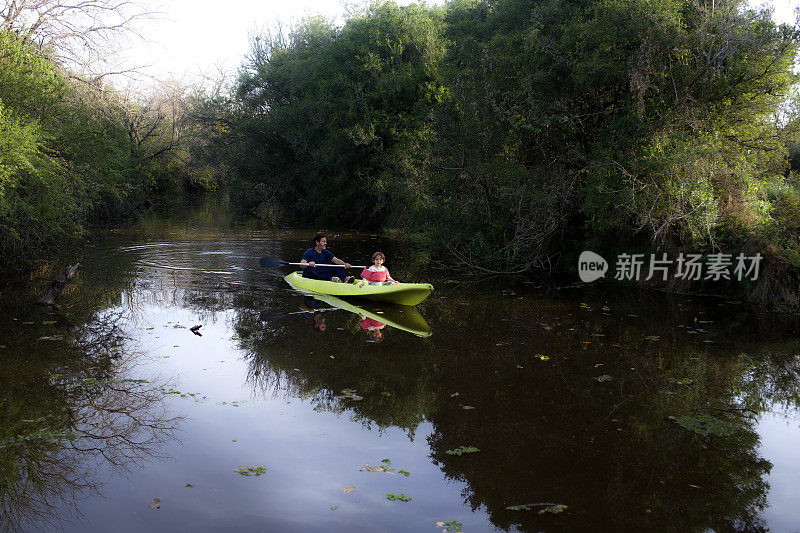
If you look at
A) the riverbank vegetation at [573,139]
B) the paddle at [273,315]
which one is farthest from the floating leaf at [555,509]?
the riverbank vegetation at [573,139]

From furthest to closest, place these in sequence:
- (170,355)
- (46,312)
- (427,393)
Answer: (46,312) < (170,355) < (427,393)

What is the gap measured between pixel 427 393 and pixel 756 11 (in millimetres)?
11184

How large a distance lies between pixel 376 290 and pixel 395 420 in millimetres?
5668

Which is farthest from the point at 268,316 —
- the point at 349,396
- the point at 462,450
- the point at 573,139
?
the point at 573,139

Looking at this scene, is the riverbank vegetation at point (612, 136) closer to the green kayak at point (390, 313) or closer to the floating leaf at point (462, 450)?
the green kayak at point (390, 313)

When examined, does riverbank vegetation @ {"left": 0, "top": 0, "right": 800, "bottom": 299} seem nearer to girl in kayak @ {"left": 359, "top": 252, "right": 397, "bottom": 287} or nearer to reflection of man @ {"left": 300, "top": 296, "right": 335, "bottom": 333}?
girl in kayak @ {"left": 359, "top": 252, "right": 397, "bottom": 287}

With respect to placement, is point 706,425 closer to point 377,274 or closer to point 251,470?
point 251,470

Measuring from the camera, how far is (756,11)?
12562 mm

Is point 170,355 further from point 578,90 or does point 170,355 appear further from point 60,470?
point 578,90

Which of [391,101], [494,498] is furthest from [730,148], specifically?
[391,101]

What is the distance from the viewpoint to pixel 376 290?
39.3 feet

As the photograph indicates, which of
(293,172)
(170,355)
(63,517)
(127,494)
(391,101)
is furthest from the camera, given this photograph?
(293,172)

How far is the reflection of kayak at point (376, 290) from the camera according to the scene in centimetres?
1173

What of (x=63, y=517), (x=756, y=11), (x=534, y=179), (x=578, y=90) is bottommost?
(x=63, y=517)
